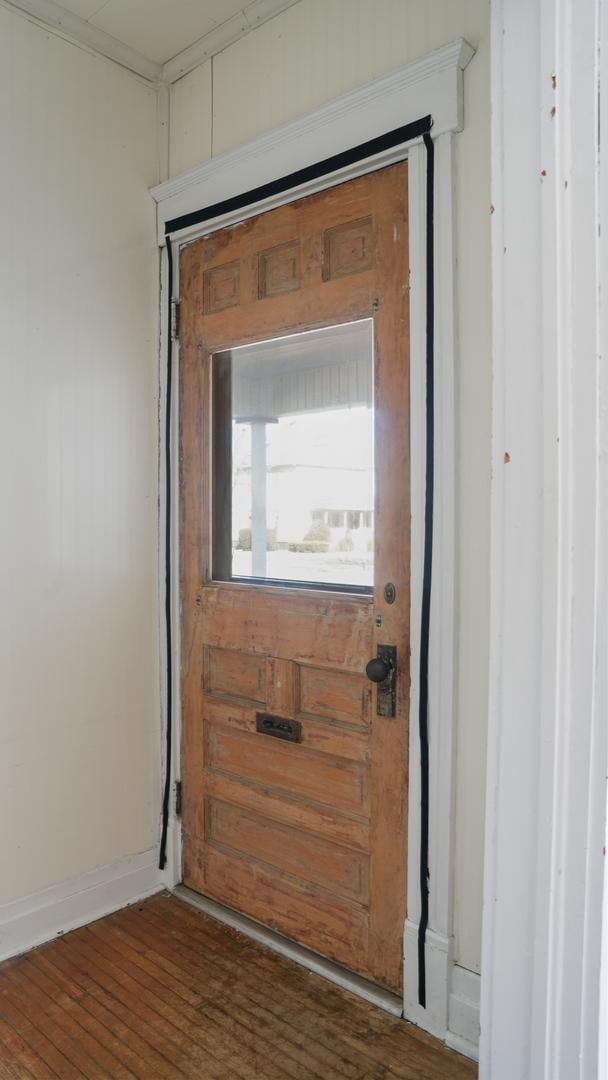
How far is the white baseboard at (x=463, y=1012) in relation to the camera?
170 centimetres

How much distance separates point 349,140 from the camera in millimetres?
1925

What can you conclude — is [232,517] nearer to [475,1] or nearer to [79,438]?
[79,438]

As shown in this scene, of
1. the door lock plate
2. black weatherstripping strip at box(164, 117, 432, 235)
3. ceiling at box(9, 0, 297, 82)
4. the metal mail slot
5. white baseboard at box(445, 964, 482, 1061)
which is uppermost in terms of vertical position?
ceiling at box(9, 0, 297, 82)

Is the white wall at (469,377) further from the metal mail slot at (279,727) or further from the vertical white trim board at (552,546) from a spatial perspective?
the vertical white trim board at (552,546)

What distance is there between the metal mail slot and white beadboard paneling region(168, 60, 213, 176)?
1.83 meters

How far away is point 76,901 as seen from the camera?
88.9 inches

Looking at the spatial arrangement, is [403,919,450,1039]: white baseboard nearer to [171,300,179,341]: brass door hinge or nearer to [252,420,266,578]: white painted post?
[252,420,266,578]: white painted post

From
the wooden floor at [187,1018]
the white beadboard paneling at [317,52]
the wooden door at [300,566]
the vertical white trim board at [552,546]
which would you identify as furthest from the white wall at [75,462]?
the vertical white trim board at [552,546]

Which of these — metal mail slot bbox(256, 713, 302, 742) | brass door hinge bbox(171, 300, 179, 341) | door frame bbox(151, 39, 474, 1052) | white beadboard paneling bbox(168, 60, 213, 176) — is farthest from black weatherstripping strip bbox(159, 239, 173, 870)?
door frame bbox(151, 39, 474, 1052)

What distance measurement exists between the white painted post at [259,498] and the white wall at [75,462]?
434mm

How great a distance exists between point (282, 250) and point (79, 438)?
87cm

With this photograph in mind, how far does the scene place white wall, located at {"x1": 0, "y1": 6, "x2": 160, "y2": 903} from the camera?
2115 millimetres

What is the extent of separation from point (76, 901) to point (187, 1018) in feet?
1.97

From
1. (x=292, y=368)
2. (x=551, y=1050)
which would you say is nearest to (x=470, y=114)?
(x=292, y=368)
